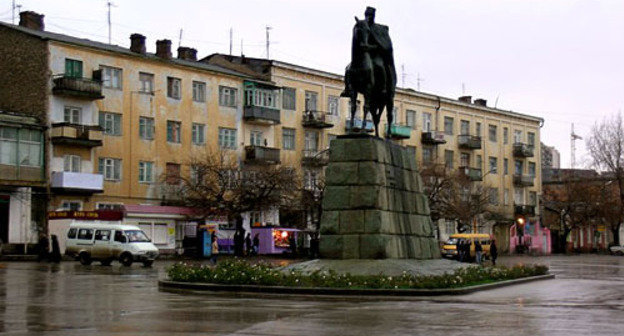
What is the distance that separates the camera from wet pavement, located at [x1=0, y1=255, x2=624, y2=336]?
526 inches

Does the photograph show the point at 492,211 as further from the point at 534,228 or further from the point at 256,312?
the point at 256,312

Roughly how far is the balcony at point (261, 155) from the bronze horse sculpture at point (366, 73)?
38453 mm

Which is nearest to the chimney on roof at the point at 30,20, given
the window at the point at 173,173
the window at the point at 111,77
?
the window at the point at 111,77

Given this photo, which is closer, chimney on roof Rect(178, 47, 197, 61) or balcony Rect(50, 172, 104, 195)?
balcony Rect(50, 172, 104, 195)

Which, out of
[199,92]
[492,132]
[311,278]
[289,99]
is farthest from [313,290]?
[492,132]

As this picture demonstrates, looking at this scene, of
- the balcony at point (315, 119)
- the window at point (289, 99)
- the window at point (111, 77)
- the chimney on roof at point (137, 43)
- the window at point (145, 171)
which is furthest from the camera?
the balcony at point (315, 119)

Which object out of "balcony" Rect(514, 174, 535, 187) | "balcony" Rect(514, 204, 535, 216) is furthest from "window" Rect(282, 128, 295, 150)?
"balcony" Rect(514, 174, 535, 187)

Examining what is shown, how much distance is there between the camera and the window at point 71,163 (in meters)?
53.7

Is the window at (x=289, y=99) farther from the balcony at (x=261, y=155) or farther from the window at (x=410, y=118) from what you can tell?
the window at (x=410, y=118)

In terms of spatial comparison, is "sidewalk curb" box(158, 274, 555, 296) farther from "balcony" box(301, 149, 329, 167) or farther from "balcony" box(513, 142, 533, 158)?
"balcony" box(513, 142, 533, 158)

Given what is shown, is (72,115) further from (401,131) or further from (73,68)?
(401,131)

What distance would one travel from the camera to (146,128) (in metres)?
59.0

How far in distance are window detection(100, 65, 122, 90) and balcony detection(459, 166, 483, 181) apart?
114 ft

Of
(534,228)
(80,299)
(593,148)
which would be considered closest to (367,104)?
(80,299)
